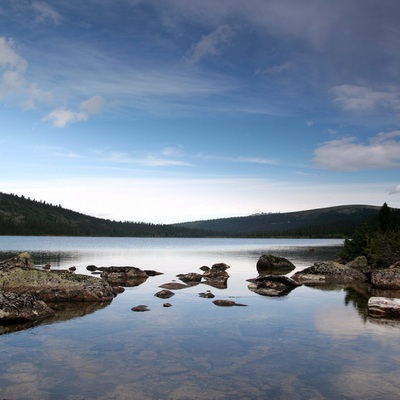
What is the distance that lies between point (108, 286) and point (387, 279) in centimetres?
2134

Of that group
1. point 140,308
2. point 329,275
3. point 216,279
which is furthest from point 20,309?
point 329,275

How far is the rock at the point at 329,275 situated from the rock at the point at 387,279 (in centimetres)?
373

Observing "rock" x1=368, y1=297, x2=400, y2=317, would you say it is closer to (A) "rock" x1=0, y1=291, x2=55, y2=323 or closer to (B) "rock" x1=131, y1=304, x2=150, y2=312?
(B) "rock" x1=131, y1=304, x2=150, y2=312

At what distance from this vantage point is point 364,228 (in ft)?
181

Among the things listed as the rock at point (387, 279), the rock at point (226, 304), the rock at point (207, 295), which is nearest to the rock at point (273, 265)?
the rock at point (387, 279)

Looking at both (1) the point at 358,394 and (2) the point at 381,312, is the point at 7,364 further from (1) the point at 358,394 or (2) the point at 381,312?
(2) the point at 381,312

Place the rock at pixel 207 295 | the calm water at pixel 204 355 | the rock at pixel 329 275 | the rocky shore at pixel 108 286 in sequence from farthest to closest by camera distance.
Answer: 1. the rock at pixel 329 275
2. the rock at pixel 207 295
3. the rocky shore at pixel 108 286
4. the calm water at pixel 204 355

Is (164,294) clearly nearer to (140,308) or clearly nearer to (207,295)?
(207,295)

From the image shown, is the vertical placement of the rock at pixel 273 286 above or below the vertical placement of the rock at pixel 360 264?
below

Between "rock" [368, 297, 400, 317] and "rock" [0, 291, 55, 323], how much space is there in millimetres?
16235

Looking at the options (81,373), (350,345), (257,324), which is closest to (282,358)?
(350,345)

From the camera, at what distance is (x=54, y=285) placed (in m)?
24.2

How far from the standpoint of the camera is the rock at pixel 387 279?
31.2 m

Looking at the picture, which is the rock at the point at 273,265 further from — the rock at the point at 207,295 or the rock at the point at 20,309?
the rock at the point at 20,309
